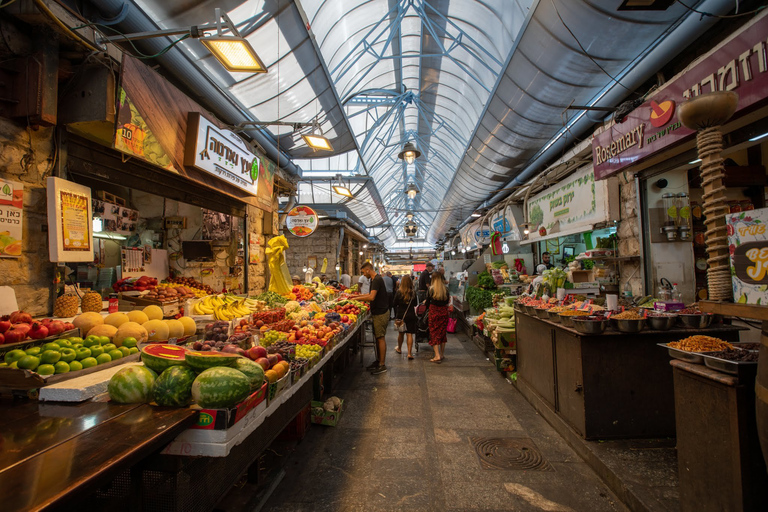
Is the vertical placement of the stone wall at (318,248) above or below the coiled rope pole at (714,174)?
above

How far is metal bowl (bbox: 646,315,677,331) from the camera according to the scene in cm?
341

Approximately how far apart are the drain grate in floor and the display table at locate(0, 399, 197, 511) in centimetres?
294

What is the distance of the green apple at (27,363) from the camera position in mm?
2215

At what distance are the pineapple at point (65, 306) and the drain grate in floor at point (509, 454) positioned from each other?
4354 millimetres

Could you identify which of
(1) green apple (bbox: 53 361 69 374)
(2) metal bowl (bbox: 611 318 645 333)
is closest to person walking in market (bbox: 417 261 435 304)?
(2) metal bowl (bbox: 611 318 645 333)

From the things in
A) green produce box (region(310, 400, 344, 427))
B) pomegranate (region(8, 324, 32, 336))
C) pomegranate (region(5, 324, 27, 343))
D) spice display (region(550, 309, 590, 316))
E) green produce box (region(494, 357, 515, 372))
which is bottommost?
green produce box (region(310, 400, 344, 427))

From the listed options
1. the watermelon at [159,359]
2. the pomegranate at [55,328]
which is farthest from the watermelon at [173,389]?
the pomegranate at [55,328]

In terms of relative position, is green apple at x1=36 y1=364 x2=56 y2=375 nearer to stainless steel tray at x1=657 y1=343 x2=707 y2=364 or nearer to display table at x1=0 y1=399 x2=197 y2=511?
display table at x1=0 y1=399 x2=197 y2=511

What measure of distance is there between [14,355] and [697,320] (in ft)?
19.1

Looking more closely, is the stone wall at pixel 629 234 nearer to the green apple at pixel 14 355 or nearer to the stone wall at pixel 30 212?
the green apple at pixel 14 355

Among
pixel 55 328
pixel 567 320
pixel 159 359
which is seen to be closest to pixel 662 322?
pixel 567 320

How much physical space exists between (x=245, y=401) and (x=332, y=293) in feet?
23.9

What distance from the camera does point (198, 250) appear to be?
7.66 m

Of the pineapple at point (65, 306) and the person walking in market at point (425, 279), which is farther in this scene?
the person walking in market at point (425, 279)
